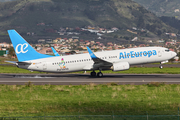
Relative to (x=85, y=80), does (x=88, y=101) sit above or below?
below

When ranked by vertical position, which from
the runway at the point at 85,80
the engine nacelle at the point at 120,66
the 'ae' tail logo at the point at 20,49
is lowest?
the runway at the point at 85,80

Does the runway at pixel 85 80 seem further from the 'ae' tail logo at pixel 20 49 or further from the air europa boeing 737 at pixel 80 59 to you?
the 'ae' tail logo at pixel 20 49

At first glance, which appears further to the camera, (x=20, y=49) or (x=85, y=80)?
(x=20, y=49)

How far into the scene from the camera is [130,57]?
55.7m

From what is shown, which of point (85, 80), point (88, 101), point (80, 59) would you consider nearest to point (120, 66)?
point (85, 80)

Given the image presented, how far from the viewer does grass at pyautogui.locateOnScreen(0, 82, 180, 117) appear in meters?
25.6

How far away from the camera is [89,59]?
55281 millimetres

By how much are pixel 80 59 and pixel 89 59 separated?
177 cm

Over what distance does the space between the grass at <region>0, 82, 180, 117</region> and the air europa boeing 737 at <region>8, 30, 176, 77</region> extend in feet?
45.2

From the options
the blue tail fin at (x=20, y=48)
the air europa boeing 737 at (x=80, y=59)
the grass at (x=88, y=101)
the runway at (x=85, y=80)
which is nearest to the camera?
the grass at (x=88, y=101)

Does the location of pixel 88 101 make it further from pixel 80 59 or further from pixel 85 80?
pixel 80 59

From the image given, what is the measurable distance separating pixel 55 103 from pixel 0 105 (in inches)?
216

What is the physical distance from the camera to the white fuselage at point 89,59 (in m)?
53.7

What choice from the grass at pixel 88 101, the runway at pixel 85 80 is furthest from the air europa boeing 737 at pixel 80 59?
the grass at pixel 88 101
